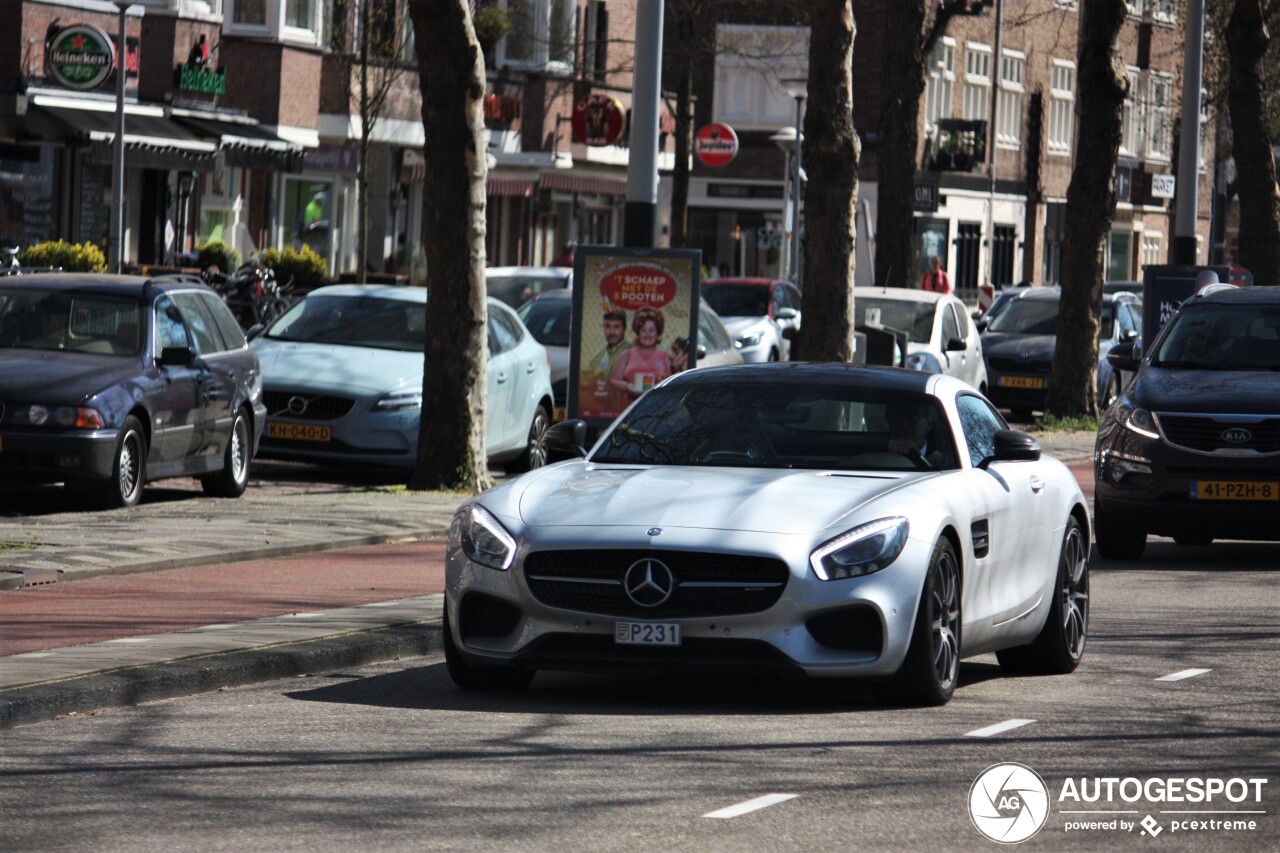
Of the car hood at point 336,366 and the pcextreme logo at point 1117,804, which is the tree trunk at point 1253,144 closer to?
the car hood at point 336,366

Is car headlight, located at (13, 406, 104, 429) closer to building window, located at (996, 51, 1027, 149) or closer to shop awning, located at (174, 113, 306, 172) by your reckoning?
shop awning, located at (174, 113, 306, 172)

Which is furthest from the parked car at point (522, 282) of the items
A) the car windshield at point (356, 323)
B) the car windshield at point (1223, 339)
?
the car windshield at point (1223, 339)

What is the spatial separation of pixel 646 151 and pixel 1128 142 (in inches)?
3091

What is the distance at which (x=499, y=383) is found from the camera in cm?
2188

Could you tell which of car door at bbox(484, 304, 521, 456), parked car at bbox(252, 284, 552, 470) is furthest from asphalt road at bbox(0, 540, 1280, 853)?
car door at bbox(484, 304, 521, 456)

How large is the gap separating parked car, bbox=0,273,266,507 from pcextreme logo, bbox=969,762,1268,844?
9.98 meters

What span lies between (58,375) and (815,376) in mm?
7898

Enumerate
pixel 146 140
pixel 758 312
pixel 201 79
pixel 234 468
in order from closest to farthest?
1. pixel 234 468
2. pixel 146 140
3. pixel 758 312
4. pixel 201 79

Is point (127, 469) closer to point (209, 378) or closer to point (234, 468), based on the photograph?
point (209, 378)

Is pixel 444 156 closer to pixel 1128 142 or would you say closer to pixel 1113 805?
pixel 1113 805

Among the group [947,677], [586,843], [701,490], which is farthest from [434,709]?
[586,843]

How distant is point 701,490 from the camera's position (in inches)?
400

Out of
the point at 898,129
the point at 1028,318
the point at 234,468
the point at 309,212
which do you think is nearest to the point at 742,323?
the point at 898,129

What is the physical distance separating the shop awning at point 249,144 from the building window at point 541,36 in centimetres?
1063
